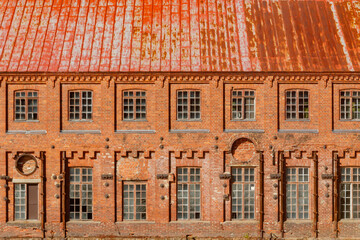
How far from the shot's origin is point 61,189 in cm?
2911

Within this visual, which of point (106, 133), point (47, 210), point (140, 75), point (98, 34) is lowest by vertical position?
point (47, 210)

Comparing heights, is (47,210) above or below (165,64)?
below

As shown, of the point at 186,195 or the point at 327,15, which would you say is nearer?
the point at 186,195

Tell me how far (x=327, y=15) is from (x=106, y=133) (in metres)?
13.5

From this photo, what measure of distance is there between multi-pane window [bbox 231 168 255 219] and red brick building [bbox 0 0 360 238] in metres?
0.05

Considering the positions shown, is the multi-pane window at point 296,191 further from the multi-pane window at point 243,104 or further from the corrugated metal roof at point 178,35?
the corrugated metal roof at point 178,35

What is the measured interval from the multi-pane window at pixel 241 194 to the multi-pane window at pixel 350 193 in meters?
4.46

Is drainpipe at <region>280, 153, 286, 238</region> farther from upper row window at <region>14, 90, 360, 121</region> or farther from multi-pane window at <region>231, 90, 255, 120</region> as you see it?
multi-pane window at <region>231, 90, 255, 120</region>

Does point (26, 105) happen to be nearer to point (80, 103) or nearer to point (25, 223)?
point (80, 103)

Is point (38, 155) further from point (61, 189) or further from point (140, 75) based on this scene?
point (140, 75)

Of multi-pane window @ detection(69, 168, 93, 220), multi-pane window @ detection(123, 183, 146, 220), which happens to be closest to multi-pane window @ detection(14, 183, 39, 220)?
multi-pane window @ detection(69, 168, 93, 220)

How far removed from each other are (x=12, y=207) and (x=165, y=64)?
1030 cm

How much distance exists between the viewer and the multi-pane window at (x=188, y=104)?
96.4ft

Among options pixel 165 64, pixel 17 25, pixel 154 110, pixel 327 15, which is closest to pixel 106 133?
pixel 154 110
